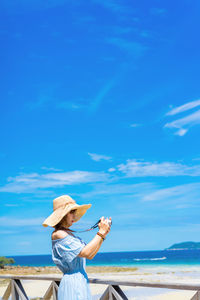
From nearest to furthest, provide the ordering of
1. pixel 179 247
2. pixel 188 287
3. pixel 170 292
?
pixel 188 287
pixel 170 292
pixel 179 247

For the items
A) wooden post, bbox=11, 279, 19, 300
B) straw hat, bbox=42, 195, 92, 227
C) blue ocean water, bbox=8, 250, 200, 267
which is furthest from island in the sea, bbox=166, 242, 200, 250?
straw hat, bbox=42, 195, 92, 227

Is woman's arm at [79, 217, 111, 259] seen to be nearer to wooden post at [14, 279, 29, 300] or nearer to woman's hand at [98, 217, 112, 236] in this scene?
woman's hand at [98, 217, 112, 236]

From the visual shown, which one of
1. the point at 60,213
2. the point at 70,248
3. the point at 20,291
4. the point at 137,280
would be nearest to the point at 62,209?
the point at 60,213

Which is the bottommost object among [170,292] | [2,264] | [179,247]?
[170,292]

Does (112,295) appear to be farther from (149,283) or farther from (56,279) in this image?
(56,279)

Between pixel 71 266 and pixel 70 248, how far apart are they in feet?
0.52

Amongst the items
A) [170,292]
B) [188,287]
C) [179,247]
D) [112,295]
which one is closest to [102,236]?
[188,287]

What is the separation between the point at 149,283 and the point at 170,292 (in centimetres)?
1208

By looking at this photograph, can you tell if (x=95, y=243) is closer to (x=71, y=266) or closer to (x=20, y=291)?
(x=71, y=266)

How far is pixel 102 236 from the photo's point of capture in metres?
Result: 2.83

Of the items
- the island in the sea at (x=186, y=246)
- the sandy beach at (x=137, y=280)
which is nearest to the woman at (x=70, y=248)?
the sandy beach at (x=137, y=280)

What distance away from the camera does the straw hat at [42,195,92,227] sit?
2975 mm

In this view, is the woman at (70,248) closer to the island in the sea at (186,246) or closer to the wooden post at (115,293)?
the wooden post at (115,293)

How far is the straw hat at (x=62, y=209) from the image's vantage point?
297 centimetres
